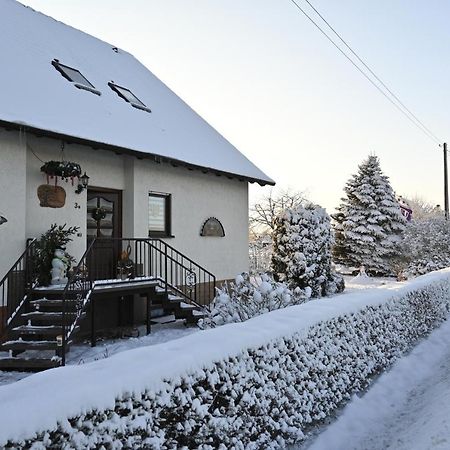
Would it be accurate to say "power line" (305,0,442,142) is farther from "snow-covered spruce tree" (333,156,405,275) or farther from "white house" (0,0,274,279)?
"snow-covered spruce tree" (333,156,405,275)

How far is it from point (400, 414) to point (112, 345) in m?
5.29

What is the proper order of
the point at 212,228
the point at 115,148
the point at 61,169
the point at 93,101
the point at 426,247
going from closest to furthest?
the point at 61,169
the point at 115,148
the point at 93,101
the point at 212,228
the point at 426,247

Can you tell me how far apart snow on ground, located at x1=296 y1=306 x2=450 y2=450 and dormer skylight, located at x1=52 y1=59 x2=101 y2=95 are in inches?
348

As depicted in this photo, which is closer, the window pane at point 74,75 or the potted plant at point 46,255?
the potted plant at point 46,255

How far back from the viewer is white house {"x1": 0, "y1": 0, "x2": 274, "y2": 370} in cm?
829

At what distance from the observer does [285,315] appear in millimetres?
5223

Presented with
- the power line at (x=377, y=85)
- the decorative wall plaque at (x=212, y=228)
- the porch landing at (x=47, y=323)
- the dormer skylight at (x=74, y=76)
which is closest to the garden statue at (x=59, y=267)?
the porch landing at (x=47, y=323)

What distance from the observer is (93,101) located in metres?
10.5

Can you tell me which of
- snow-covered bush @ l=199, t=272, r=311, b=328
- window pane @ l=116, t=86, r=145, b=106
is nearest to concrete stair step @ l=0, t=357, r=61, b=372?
snow-covered bush @ l=199, t=272, r=311, b=328

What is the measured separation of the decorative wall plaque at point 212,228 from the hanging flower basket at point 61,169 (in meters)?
4.61

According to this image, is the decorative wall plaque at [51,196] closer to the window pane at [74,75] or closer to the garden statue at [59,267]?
the garden statue at [59,267]

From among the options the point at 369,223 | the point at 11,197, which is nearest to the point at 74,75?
the point at 11,197

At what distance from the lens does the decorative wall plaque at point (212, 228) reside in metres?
12.7

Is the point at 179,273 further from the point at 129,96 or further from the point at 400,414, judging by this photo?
the point at 400,414
